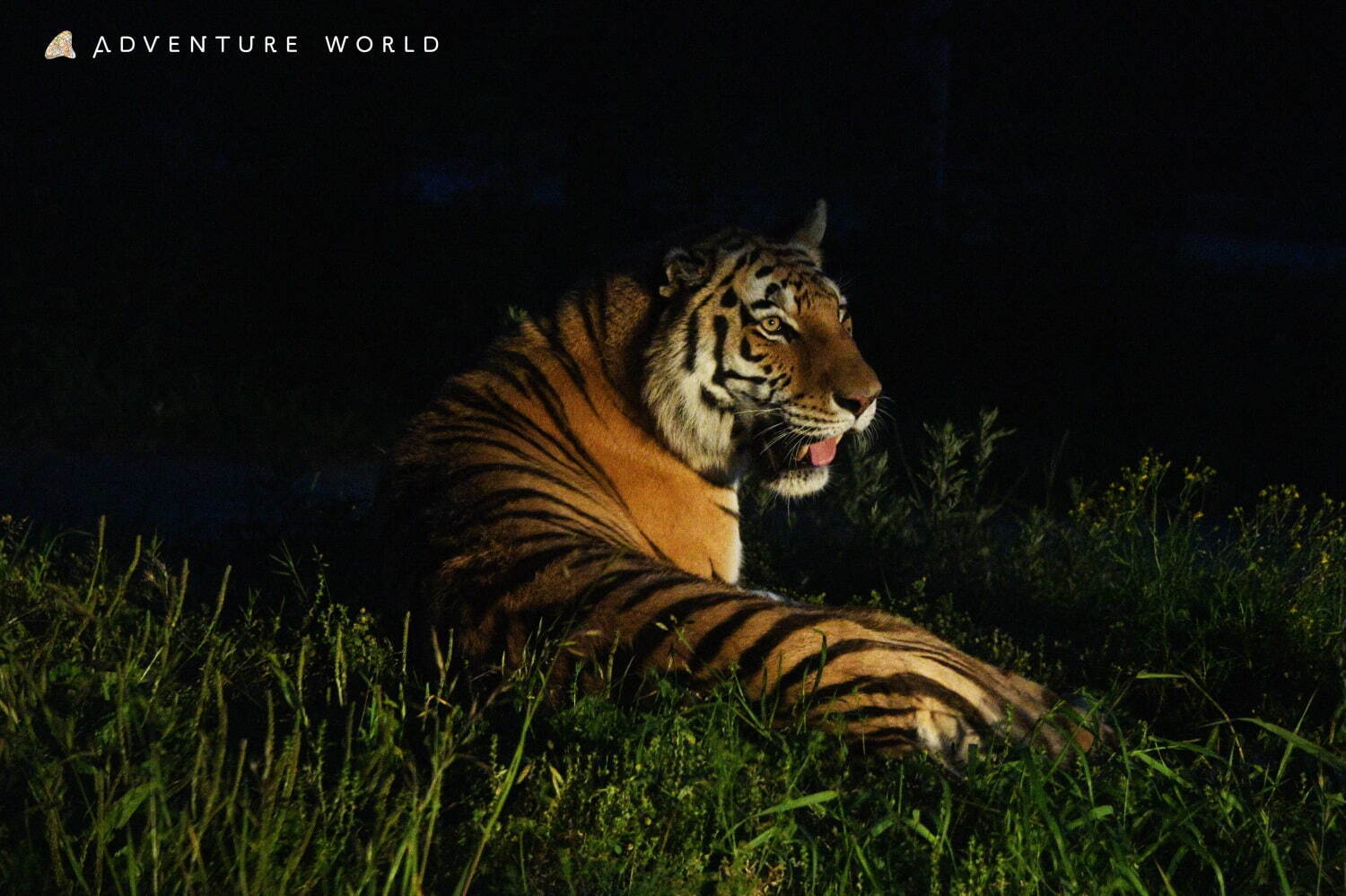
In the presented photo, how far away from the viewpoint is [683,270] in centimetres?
Result: 433

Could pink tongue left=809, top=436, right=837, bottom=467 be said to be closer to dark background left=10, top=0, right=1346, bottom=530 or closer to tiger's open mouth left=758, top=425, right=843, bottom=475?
tiger's open mouth left=758, top=425, right=843, bottom=475

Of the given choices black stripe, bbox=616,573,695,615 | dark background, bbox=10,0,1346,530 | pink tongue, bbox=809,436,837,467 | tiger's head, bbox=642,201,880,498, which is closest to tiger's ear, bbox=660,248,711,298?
tiger's head, bbox=642,201,880,498

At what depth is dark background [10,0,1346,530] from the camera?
8.77 meters

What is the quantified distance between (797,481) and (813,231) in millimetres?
844

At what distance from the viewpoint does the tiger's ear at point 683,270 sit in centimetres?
432

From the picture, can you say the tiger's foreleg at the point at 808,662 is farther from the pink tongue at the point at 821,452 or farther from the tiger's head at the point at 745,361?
the pink tongue at the point at 821,452

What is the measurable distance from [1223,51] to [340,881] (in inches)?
506

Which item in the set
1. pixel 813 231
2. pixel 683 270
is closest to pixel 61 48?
pixel 813 231

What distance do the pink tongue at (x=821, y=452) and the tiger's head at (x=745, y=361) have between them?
0.21ft

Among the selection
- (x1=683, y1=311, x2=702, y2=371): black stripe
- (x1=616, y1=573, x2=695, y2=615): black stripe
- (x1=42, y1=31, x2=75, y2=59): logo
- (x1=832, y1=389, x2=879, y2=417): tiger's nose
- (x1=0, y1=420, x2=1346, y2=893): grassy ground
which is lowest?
(x1=0, y1=420, x2=1346, y2=893): grassy ground

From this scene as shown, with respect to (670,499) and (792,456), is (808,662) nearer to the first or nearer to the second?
(670,499)

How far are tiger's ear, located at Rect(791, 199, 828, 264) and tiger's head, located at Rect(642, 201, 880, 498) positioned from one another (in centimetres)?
30

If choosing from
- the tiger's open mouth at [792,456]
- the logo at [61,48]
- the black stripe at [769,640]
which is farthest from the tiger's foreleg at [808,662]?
the logo at [61,48]

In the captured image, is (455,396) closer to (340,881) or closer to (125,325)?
(340,881)
